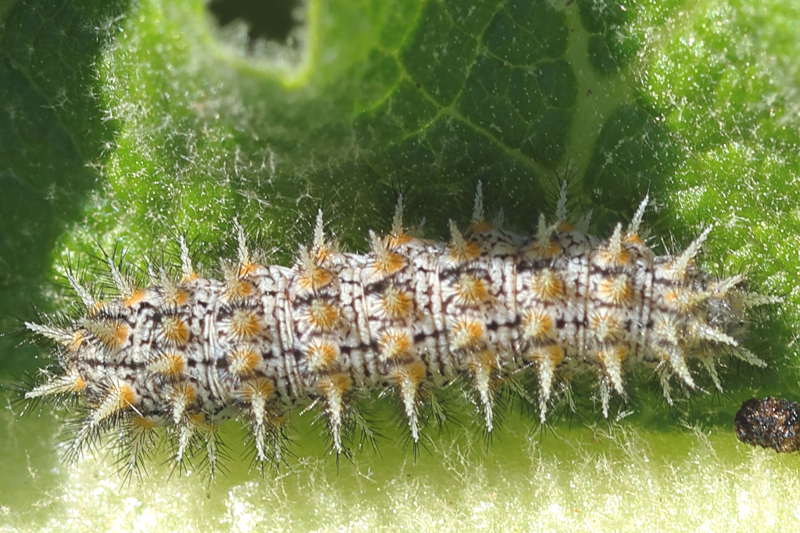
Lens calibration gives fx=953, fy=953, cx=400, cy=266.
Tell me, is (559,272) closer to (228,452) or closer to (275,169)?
(275,169)

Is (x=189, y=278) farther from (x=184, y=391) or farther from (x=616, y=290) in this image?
(x=616, y=290)

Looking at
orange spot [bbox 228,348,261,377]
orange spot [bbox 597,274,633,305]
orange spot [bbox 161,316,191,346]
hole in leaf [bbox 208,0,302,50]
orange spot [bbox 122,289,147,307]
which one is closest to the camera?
hole in leaf [bbox 208,0,302,50]

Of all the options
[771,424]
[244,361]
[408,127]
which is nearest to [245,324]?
[244,361]

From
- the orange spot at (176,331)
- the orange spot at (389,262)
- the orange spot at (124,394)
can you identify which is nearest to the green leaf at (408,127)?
the orange spot at (389,262)

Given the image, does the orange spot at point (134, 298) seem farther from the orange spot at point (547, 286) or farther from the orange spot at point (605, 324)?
the orange spot at point (605, 324)

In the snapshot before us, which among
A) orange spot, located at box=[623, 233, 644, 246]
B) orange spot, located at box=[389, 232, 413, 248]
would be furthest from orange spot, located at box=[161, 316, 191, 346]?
orange spot, located at box=[623, 233, 644, 246]

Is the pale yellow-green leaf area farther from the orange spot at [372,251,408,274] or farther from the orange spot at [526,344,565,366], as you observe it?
the orange spot at [372,251,408,274]
